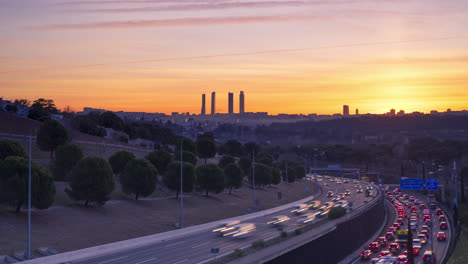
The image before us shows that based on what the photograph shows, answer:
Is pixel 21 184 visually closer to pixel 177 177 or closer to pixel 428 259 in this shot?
pixel 177 177

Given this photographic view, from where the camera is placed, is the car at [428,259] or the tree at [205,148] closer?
the car at [428,259]

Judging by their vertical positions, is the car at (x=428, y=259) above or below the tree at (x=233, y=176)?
below

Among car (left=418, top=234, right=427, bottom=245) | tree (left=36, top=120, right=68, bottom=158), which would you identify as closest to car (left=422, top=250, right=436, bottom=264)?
car (left=418, top=234, right=427, bottom=245)

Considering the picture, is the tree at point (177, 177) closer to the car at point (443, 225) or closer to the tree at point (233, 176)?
the tree at point (233, 176)

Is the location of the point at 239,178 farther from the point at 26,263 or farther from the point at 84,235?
the point at 26,263

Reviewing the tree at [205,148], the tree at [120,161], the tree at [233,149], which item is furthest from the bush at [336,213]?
the tree at [233,149]

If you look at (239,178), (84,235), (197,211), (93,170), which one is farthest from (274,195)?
(84,235)

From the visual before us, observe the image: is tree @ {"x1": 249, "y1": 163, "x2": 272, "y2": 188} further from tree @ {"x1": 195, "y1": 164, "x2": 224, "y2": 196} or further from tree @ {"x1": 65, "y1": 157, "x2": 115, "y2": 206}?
tree @ {"x1": 65, "y1": 157, "x2": 115, "y2": 206}
